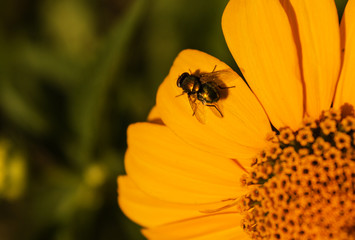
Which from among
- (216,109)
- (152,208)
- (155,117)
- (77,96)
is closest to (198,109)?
(216,109)

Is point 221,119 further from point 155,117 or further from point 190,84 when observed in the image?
point 155,117

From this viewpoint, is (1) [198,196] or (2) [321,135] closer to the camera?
(2) [321,135]

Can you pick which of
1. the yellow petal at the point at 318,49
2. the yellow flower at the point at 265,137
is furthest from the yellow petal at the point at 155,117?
the yellow petal at the point at 318,49

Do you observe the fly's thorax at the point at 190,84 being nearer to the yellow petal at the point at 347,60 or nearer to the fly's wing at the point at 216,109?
the fly's wing at the point at 216,109

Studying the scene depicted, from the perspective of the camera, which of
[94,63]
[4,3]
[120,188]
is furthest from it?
[4,3]

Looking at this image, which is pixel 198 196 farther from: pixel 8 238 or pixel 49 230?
pixel 8 238

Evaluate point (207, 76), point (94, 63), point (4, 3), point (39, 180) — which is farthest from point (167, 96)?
point (4, 3)

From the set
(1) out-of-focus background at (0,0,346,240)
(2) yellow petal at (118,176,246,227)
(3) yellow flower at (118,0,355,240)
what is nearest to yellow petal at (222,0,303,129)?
(3) yellow flower at (118,0,355,240)
